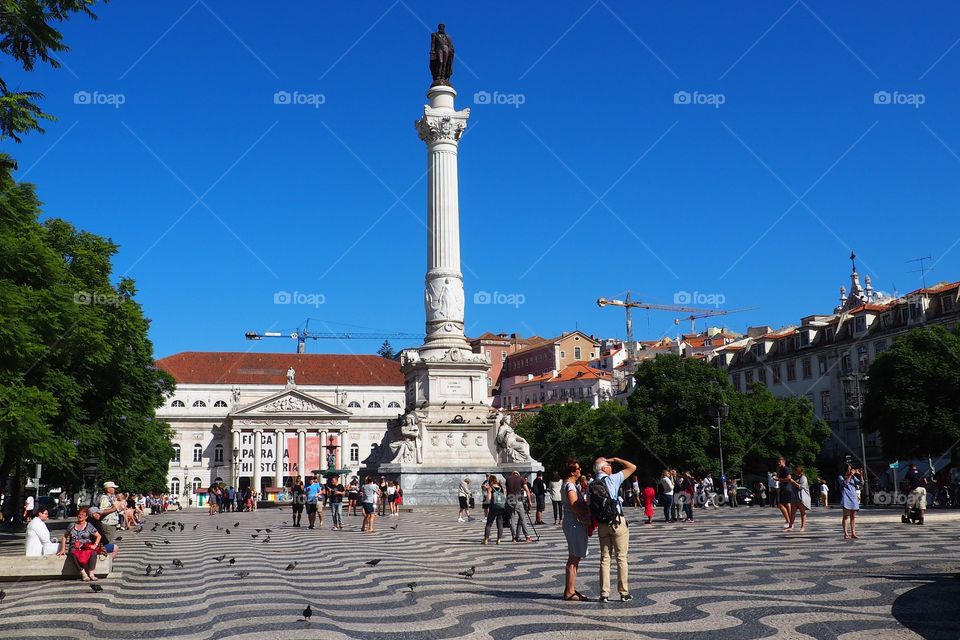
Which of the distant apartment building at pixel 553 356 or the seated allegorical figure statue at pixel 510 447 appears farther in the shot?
the distant apartment building at pixel 553 356

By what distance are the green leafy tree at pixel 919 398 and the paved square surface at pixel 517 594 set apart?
24.6 meters

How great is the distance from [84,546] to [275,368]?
115317 mm

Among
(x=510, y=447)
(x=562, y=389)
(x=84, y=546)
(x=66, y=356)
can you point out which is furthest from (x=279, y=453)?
(x=84, y=546)

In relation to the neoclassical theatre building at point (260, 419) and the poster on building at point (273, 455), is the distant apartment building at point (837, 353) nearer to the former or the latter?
the neoclassical theatre building at point (260, 419)

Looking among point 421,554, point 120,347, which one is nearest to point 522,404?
point 120,347

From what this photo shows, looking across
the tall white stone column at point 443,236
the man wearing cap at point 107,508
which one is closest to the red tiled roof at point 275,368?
the tall white stone column at point 443,236

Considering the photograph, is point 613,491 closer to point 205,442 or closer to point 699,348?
point 699,348

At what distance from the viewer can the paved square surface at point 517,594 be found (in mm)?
9117

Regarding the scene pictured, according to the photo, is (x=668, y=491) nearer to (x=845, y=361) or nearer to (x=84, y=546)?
(x=84, y=546)

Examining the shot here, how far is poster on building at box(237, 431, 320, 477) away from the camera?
120 meters

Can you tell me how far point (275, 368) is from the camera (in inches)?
5020

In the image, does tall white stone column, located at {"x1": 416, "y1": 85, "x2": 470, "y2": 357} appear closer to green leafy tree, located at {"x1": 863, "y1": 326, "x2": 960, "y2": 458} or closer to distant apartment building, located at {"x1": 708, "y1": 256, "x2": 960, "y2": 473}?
green leafy tree, located at {"x1": 863, "y1": 326, "x2": 960, "y2": 458}

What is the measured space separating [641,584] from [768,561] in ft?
11.8

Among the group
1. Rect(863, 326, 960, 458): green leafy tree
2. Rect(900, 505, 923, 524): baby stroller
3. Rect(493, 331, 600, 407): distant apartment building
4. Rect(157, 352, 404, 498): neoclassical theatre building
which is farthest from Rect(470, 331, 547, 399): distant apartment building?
Rect(900, 505, 923, 524): baby stroller
